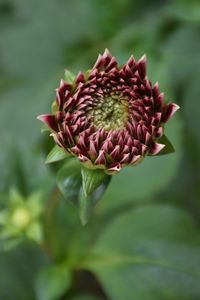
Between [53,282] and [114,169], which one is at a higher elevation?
[114,169]

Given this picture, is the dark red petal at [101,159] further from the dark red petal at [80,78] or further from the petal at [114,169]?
the dark red petal at [80,78]

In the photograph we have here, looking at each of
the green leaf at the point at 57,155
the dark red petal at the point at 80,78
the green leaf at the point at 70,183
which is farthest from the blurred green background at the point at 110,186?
the dark red petal at the point at 80,78

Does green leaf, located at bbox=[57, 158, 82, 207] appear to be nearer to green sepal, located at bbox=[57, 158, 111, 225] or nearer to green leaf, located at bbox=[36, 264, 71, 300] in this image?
green sepal, located at bbox=[57, 158, 111, 225]

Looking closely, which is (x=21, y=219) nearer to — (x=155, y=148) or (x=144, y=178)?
(x=144, y=178)

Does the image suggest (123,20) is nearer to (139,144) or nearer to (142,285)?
(142,285)

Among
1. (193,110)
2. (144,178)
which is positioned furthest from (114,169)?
(193,110)

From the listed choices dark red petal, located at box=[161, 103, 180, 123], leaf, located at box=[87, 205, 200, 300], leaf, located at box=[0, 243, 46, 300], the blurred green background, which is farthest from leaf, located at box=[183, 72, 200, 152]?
dark red petal, located at box=[161, 103, 180, 123]
